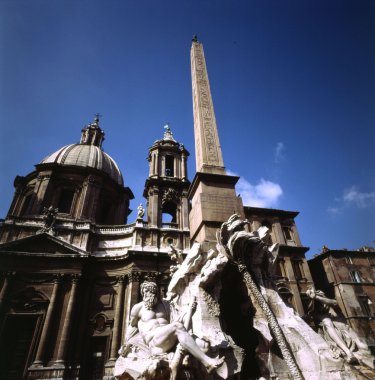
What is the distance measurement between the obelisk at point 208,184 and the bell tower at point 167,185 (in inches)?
549

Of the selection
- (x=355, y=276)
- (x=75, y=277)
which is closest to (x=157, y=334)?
(x=75, y=277)

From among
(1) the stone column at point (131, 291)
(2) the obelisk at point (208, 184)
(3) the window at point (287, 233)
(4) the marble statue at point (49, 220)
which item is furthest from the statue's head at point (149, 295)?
(3) the window at point (287, 233)

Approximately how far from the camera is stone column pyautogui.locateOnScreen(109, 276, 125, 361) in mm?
16131

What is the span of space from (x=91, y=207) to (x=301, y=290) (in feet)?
60.7

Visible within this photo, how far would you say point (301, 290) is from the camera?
20594 millimetres

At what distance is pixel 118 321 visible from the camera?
17.2 meters

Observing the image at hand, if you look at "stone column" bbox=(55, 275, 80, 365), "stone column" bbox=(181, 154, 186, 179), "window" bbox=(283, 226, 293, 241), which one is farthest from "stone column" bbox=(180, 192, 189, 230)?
"window" bbox=(283, 226, 293, 241)

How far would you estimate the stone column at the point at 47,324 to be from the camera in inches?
597

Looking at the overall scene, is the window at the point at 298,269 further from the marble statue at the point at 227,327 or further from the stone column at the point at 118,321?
the marble statue at the point at 227,327

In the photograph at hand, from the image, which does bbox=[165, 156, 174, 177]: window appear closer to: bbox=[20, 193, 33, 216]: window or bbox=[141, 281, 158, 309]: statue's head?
bbox=[20, 193, 33, 216]: window

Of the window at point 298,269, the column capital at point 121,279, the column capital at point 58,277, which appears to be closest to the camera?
the column capital at point 58,277

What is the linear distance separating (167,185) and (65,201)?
9816mm

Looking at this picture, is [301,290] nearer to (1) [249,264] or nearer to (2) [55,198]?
(1) [249,264]

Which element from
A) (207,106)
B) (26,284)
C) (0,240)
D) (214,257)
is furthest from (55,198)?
(214,257)
